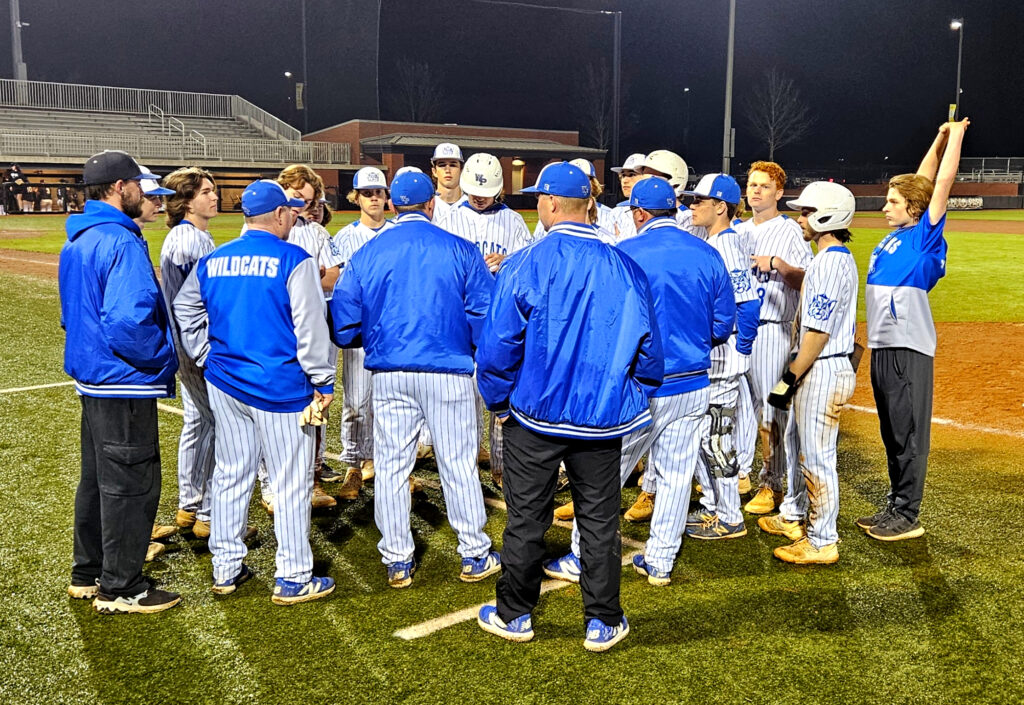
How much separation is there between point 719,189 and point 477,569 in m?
2.48

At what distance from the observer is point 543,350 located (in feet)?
11.6

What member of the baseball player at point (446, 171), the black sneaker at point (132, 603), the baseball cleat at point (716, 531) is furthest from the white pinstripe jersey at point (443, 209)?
the black sneaker at point (132, 603)

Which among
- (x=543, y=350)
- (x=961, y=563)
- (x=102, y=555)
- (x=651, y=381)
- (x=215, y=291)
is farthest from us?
(x=961, y=563)

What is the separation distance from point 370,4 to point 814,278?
1779 inches

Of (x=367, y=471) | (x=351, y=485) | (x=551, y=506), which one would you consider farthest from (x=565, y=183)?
(x=367, y=471)

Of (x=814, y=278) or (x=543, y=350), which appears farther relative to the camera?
(x=814, y=278)

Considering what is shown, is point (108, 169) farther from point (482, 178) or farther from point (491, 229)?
point (491, 229)

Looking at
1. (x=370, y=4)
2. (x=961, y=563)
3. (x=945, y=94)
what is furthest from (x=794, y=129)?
(x=961, y=563)

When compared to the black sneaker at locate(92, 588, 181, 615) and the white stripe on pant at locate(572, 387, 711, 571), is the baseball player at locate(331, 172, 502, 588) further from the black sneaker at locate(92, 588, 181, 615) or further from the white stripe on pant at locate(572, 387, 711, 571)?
the black sneaker at locate(92, 588, 181, 615)

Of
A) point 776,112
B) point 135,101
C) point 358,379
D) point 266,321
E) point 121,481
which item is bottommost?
point 121,481

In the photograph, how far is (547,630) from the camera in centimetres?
397

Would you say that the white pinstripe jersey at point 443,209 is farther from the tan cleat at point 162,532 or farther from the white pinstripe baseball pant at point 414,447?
the tan cleat at point 162,532

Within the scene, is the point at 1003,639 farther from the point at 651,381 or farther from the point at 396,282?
the point at 396,282

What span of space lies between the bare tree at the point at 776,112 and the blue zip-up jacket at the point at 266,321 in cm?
6741
